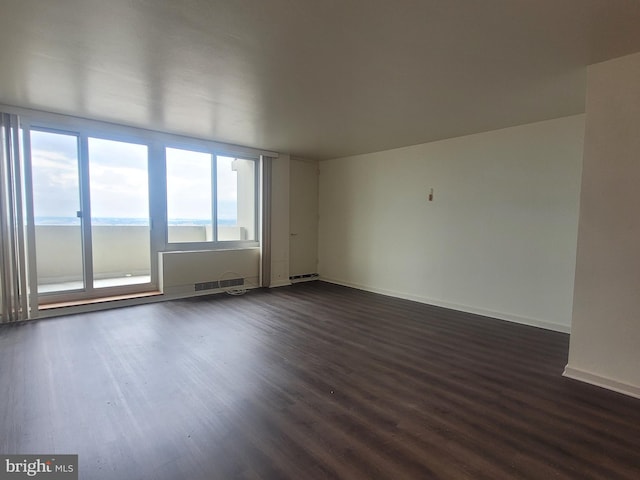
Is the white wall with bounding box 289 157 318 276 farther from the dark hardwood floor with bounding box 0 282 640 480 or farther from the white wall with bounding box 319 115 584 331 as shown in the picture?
the dark hardwood floor with bounding box 0 282 640 480

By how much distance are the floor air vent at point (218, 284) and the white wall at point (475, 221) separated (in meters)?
2.14

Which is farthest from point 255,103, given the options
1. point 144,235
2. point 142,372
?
point 144,235

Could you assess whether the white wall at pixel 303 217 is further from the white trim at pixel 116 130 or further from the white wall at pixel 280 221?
the white trim at pixel 116 130

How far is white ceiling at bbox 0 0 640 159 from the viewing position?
1.90 metres

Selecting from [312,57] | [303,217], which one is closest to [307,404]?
[312,57]

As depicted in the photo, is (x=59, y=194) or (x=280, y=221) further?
(x=280, y=221)

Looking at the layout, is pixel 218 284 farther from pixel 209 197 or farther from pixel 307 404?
pixel 307 404

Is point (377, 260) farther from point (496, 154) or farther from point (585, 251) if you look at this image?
point (585, 251)

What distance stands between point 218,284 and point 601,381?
5077mm

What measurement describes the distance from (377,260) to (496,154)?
2563 millimetres

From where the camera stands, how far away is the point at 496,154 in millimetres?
4297

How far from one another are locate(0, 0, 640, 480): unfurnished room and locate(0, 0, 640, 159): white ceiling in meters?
0.02

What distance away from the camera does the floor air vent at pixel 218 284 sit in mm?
5434

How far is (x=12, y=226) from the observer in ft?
12.5
